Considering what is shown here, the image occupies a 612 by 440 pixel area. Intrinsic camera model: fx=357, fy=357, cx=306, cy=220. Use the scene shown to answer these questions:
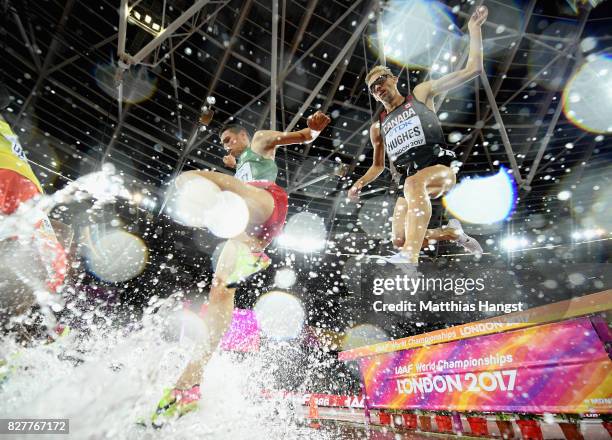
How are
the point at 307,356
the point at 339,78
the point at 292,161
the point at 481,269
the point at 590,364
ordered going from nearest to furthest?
→ the point at 590,364
the point at 481,269
the point at 339,78
the point at 292,161
the point at 307,356

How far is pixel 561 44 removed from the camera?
8.98 m

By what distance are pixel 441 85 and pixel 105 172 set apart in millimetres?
11304

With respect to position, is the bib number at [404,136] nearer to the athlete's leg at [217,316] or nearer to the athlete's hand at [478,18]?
the athlete's hand at [478,18]

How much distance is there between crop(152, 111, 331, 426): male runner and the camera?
6.83ft

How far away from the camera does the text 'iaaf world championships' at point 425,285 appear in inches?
283

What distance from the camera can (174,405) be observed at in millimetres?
1979

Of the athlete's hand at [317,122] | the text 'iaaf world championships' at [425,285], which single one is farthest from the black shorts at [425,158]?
the text 'iaaf world championships' at [425,285]

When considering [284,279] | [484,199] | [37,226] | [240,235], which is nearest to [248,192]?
[240,235]

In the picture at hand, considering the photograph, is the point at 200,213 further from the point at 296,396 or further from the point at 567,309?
the point at 296,396

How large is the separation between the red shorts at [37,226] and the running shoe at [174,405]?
42.0 inches

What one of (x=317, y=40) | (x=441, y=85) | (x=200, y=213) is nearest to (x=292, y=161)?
(x=317, y=40)

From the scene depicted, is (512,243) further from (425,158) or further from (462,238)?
(425,158)

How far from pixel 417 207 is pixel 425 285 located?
5.15 metres

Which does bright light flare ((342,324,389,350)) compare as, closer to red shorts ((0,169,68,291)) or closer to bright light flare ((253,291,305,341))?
bright light flare ((253,291,305,341))
